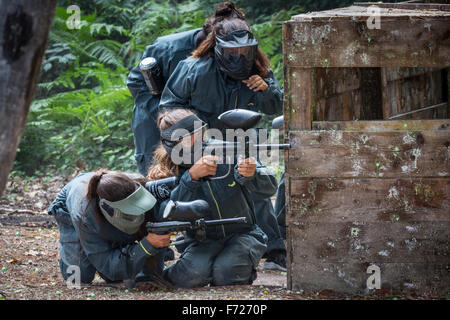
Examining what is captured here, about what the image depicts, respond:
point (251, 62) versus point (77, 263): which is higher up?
point (251, 62)

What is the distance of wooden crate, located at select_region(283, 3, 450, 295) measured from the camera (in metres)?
3.35

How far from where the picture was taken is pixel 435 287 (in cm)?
342

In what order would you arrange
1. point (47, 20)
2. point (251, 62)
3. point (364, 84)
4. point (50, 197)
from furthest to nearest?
1. point (50, 197)
2. point (364, 84)
3. point (251, 62)
4. point (47, 20)

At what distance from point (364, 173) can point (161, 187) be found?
4.64 ft

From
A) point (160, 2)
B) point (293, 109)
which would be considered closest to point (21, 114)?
point (293, 109)

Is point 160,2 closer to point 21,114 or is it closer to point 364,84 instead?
point 364,84

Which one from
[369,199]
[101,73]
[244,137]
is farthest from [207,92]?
[101,73]

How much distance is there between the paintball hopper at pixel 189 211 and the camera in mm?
3718

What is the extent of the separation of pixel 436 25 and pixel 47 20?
7.33 ft

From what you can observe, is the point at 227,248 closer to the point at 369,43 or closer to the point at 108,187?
the point at 108,187

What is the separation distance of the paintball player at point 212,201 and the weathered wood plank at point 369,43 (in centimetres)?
97

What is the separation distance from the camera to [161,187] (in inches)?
156

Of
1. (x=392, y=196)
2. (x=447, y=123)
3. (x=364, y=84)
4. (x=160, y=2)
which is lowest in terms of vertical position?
(x=392, y=196)
